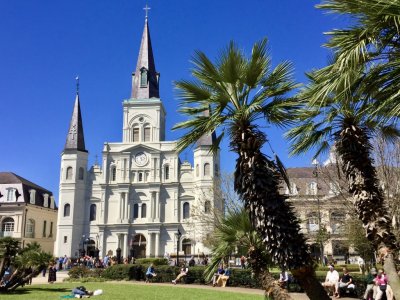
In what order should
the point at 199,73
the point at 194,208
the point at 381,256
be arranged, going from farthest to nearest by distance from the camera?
the point at 194,208, the point at 199,73, the point at 381,256

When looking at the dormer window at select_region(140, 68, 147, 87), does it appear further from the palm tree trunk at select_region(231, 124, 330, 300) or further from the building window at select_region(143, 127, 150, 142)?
the palm tree trunk at select_region(231, 124, 330, 300)

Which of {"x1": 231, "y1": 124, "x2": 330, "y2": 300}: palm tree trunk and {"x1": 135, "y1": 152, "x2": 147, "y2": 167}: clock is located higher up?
{"x1": 135, "y1": 152, "x2": 147, "y2": 167}: clock

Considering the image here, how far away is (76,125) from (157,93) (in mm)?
13299

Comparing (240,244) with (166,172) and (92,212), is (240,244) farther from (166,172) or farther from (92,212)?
(92,212)

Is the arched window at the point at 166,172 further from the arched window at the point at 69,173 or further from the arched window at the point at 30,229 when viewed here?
the arched window at the point at 30,229

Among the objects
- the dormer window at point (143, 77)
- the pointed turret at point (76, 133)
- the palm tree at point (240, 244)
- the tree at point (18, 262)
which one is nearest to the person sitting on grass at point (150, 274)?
the tree at point (18, 262)

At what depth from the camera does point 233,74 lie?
9156mm

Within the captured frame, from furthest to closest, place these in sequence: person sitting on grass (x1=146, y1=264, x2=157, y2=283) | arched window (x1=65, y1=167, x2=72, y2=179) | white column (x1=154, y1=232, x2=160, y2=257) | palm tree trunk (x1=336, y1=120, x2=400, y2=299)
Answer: arched window (x1=65, y1=167, x2=72, y2=179), white column (x1=154, y1=232, x2=160, y2=257), person sitting on grass (x1=146, y1=264, x2=157, y2=283), palm tree trunk (x1=336, y1=120, x2=400, y2=299)

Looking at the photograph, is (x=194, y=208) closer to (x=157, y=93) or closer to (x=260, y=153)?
(x=157, y=93)

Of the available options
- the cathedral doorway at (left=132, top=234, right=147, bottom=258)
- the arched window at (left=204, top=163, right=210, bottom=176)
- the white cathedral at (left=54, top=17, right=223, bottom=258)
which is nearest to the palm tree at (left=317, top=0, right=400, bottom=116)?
the white cathedral at (left=54, top=17, right=223, bottom=258)

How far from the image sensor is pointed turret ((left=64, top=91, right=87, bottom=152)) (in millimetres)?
61625

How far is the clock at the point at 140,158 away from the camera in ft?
203

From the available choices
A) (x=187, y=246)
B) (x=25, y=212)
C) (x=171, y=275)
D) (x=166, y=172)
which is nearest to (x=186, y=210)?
(x=187, y=246)

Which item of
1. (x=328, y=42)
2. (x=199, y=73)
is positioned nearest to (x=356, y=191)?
(x=328, y=42)
